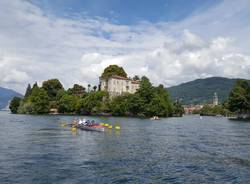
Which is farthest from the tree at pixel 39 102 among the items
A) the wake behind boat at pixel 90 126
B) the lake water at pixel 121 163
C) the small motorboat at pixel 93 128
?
the lake water at pixel 121 163

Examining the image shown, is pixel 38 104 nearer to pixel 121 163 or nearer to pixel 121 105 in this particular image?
pixel 121 105

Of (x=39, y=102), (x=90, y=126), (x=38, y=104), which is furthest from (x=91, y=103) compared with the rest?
(x=90, y=126)

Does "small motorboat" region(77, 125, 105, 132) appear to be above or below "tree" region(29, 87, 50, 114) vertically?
below

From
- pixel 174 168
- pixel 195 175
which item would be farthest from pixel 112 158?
pixel 195 175

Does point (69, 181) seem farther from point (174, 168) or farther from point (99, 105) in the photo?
point (99, 105)

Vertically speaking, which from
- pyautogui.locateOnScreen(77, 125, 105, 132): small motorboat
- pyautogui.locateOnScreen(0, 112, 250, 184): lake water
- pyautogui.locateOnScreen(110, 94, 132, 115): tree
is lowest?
pyautogui.locateOnScreen(0, 112, 250, 184): lake water

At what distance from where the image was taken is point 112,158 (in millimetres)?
38031

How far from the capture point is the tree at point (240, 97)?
6422 inches

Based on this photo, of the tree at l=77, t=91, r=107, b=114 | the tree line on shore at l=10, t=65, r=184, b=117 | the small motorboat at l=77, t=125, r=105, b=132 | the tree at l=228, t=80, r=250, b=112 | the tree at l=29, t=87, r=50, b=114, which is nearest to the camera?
the small motorboat at l=77, t=125, r=105, b=132

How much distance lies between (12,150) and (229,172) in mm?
25206

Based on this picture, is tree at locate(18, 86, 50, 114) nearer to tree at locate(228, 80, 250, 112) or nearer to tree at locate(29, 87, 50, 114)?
tree at locate(29, 87, 50, 114)

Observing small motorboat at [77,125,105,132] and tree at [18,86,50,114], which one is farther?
tree at [18,86,50,114]

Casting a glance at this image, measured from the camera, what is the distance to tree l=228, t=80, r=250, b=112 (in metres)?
163

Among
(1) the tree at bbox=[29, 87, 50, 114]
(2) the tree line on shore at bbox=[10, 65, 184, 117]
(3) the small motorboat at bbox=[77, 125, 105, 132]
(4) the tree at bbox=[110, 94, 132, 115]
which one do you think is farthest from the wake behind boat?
(1) the tree at bbox=[29, 87, 50, 114]
